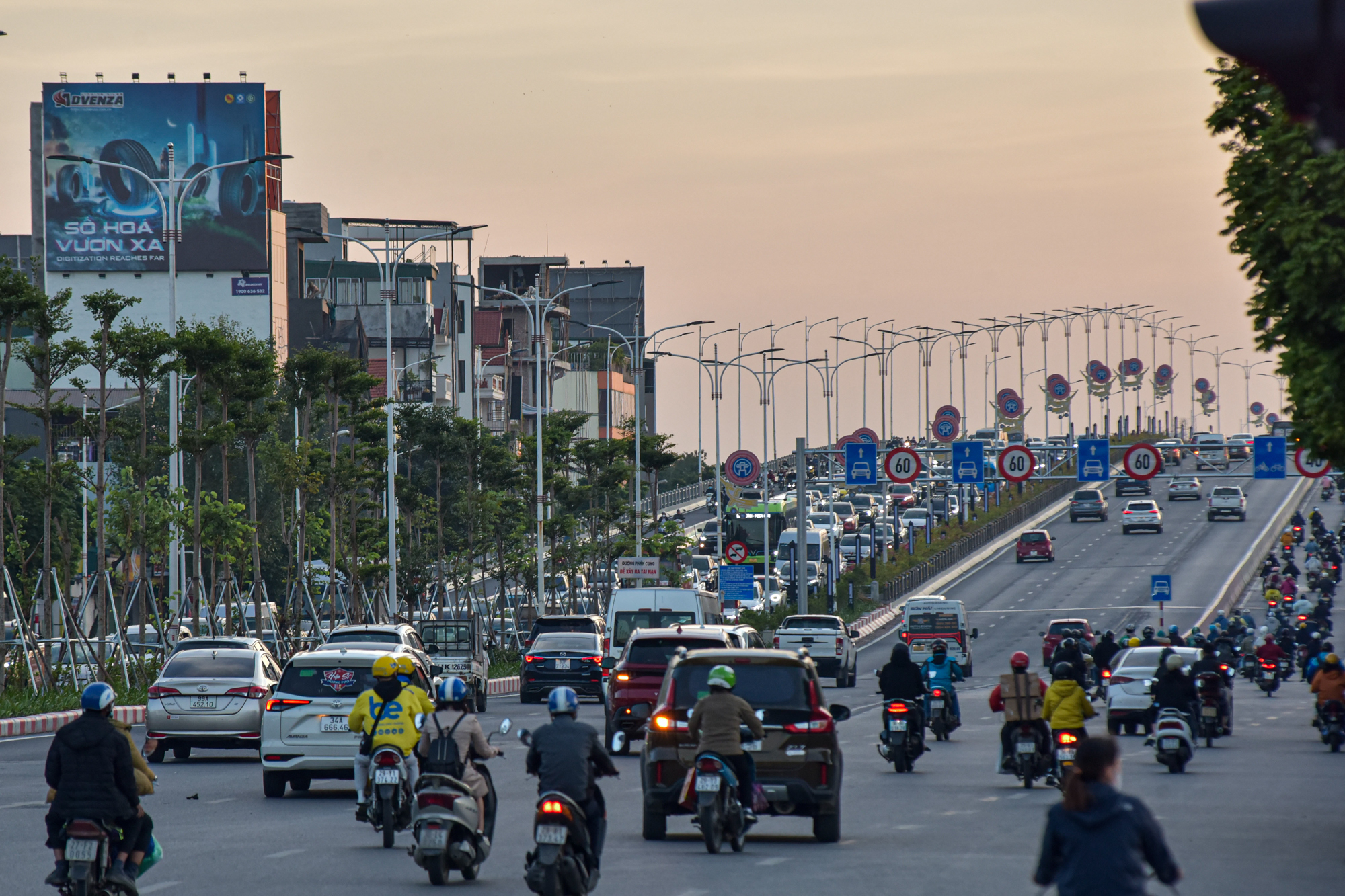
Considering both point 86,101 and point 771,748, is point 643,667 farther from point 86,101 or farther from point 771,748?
point 86,101

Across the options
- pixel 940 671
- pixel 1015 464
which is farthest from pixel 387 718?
pixel 1015 464

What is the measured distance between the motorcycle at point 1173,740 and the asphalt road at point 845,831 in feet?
0.74

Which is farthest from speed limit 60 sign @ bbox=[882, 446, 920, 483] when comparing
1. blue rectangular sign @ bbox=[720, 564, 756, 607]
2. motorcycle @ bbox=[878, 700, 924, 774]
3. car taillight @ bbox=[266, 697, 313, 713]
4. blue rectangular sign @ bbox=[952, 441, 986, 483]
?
car taillight @ bbox=[266, 697, 313, 713]

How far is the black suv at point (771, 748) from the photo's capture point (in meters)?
15.8

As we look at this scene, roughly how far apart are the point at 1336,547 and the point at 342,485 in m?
51.4

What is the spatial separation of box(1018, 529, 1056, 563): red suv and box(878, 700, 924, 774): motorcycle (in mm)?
69911

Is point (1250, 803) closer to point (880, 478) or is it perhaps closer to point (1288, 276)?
point (1288, 276)

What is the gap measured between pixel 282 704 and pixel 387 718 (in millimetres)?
5238

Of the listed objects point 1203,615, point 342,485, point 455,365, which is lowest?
point 1203,615

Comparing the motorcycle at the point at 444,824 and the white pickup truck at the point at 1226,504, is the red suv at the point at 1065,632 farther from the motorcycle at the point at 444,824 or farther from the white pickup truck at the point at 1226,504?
the white pickup truck at the point at 1226,504

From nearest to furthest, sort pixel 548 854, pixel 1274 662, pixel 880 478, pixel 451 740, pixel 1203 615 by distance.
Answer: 1. pixel 548 854
2. pixel 451 740
3. pixel 1274 662
4. pixel 1203 615
5. pixel 880 478

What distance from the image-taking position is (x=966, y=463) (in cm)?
7575

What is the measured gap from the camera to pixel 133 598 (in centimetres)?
4719

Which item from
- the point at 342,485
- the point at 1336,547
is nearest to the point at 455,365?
the point at 1336,547
